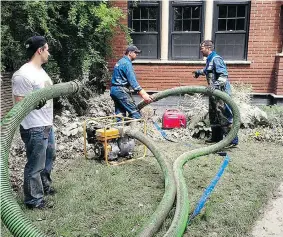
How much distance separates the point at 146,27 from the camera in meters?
9.95

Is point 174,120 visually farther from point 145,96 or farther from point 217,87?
point 145,96

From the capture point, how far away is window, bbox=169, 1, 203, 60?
9625mm

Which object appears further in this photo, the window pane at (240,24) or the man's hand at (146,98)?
the window pane at (240,24)

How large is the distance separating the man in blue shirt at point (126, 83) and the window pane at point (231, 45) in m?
4.40

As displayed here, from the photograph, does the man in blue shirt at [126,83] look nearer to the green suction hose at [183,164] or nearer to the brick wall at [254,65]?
the green suction hose at [183,164]

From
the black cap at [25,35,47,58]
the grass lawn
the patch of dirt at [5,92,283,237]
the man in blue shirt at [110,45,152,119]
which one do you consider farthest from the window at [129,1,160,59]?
the black cap at [25,35,47,58]

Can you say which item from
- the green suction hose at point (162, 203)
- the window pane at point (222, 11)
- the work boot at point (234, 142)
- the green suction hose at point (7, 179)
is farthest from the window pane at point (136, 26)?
the green suction hose at point (7, 179)

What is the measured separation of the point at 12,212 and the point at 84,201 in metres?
1.75

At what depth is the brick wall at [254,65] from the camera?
9.16m

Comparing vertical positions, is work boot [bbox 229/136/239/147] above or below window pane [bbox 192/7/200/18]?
below

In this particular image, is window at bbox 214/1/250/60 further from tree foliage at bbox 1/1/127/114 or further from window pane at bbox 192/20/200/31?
tree foliage at bbox 1/1/127/114

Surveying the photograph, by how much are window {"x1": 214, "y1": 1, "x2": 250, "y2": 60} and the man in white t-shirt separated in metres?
6.95

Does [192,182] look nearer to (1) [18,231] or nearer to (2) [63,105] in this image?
(1) [18,231]

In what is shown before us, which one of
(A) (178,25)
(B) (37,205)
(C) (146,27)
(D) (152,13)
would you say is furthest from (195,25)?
(B) (37,205)
